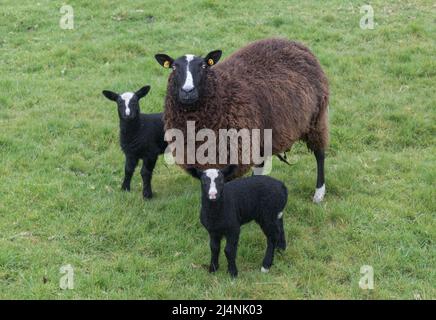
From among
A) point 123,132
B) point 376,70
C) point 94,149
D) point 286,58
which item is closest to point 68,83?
point 94,149

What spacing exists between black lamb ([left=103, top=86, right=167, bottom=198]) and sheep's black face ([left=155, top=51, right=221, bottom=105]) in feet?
3.23

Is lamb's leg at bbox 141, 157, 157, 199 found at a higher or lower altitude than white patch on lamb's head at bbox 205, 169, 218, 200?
lower

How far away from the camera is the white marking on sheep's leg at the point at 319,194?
318 inches

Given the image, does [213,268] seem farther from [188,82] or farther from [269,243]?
[188,82]

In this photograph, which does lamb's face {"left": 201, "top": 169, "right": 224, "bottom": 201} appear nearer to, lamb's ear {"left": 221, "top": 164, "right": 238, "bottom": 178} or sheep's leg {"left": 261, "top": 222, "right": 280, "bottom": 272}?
lamb's ear {"left": 221, "top": 164, "right": 238, "bottom": 178}

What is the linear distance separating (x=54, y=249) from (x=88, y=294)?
3.23 feet

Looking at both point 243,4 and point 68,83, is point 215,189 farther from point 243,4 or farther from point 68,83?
point 243,4

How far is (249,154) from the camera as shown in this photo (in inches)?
280

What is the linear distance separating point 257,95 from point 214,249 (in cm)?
212

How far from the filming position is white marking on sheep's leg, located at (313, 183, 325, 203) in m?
8.07

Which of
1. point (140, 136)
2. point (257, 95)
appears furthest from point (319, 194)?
point (140, 136)

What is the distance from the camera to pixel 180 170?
8.99 metres

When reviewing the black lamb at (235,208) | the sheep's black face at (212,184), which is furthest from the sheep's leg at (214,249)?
the sheep's black face at (212,184)

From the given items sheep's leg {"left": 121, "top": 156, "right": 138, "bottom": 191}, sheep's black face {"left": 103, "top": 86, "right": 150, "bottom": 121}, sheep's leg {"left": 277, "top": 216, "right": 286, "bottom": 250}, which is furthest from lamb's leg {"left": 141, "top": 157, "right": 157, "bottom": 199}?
sheep's leg {"left": 277, "top": 216, "right": 286, "bottom": 250}
